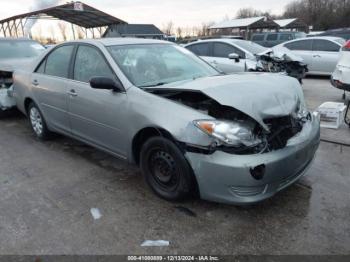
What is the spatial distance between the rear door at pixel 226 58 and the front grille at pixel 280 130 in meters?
5.65

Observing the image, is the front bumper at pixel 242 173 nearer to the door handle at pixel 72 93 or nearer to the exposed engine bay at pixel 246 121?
the exposed engine bay at pixel 246 121

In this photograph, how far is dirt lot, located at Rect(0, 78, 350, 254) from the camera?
259 centimetres

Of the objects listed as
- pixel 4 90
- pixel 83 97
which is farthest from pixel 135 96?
pixel 4 90

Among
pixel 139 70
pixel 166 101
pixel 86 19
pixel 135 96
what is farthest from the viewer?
pixel 86 19

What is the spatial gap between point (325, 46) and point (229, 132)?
9909 millimetres

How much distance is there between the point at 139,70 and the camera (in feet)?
12.0

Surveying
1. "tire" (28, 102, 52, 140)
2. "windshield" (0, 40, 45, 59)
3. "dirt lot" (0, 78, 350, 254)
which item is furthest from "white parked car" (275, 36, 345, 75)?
"tire" (28, 102, 52, 140)

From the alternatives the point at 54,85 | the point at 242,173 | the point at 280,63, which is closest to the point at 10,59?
the point at 54,85

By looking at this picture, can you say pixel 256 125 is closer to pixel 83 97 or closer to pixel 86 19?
pixel 83 97

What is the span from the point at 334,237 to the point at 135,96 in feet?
7.19

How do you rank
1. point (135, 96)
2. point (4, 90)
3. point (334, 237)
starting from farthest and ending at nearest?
point (4, 90) < point (135, 96) < point (334, 237)

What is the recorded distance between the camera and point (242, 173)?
262 centimetres

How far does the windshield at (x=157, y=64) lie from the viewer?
3610 millimetres

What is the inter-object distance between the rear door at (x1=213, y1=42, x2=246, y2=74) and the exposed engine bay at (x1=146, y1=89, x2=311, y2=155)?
555 centimetres
